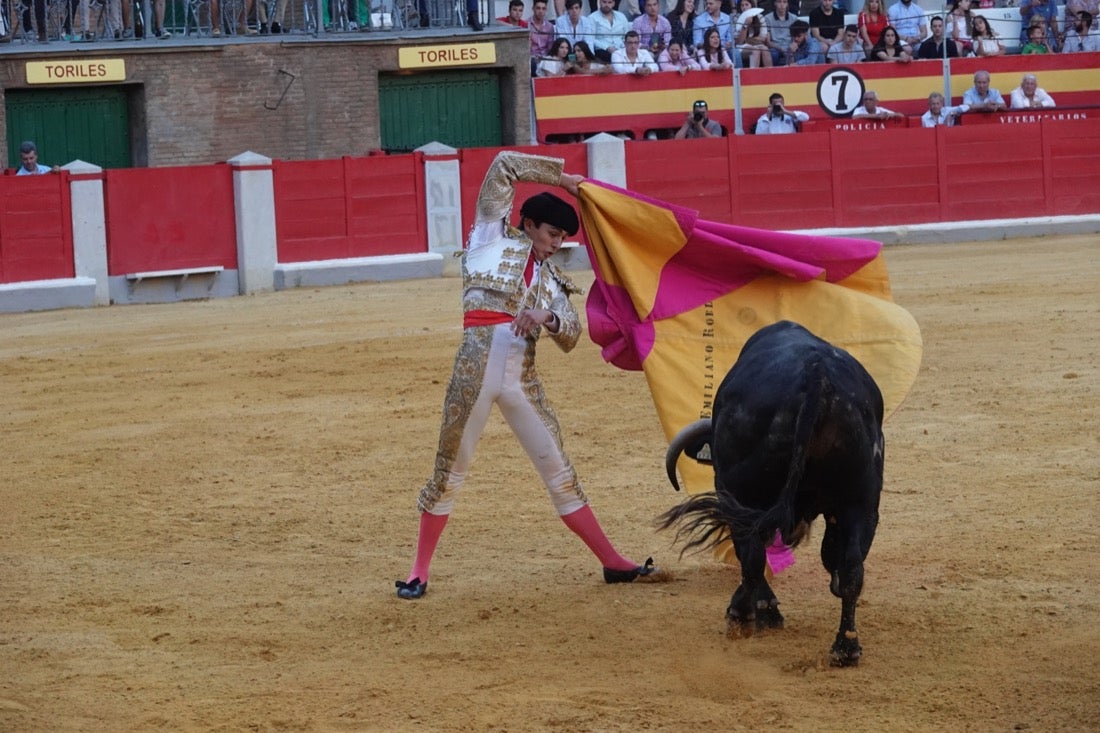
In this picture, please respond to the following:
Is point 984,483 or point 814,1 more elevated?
point 814,1

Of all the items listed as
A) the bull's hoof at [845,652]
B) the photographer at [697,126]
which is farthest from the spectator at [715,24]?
the bull's hoof at [845,652]

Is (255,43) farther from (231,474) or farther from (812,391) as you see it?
(812,391)

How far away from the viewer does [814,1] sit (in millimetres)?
21938

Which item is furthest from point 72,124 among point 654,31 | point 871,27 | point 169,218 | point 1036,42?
point 1036,42

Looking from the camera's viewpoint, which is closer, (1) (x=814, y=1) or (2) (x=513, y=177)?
(2) (x=513, y=177)

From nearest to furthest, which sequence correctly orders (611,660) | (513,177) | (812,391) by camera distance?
(812,391) < (611,660) < (513,177)

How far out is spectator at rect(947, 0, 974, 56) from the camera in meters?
18.5

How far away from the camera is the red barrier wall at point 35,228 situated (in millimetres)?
13133

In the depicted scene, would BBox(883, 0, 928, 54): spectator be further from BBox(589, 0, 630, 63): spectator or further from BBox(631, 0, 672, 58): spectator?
BBox(589, 0, 630, 63): spectator

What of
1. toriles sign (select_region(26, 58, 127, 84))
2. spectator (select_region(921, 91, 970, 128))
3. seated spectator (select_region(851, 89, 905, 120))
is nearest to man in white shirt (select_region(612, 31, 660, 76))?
seated spectator (select_region(851, 89, 905, 120))

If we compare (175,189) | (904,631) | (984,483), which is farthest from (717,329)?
(175,189)

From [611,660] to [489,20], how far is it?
14.4m

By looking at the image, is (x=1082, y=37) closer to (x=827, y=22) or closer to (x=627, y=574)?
(x=827, y=22)

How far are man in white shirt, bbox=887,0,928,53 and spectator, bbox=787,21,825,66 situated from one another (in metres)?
1.20
